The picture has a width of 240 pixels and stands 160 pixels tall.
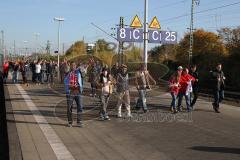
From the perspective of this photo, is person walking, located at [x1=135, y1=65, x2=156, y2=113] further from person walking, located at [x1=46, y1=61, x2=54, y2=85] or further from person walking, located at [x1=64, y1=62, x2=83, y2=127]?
person walking, located at [x1=46, y1=61, x2=54, y2=85]

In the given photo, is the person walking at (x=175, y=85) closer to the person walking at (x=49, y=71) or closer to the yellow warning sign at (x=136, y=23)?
the yellow warning sign at (x=136, y=23)

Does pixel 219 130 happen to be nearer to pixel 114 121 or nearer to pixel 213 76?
pixel 114 121

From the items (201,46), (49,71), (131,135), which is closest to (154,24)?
(131,135)

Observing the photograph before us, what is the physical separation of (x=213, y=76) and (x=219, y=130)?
4.66 metres

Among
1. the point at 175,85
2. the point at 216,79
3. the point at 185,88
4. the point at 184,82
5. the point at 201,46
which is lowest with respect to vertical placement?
the point at 185,88

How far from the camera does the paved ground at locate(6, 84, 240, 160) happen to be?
881 centimetres

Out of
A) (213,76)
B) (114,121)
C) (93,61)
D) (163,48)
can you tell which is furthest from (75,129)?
(163,48)

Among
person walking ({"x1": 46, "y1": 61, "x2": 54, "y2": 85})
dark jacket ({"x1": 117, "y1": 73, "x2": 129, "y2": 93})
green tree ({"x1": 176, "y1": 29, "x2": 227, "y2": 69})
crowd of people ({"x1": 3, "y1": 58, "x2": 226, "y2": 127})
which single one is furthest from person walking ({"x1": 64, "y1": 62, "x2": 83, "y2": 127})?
green tree ({"x1": 176, "y1": 29, "x2": 227, "y2": 69})

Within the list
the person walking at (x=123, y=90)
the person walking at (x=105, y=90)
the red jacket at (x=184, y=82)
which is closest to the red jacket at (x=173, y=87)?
the red jacket at (x=184, y=82)

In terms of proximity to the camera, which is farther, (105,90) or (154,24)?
(154,24)

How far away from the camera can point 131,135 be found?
1097 cm

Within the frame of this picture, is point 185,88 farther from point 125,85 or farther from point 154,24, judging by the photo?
point 154,24

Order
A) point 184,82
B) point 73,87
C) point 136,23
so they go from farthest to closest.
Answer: point 136,23 → point 184,82 → point 73,87

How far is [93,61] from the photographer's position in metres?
19.1
